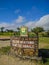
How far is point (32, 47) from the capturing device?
464 inches

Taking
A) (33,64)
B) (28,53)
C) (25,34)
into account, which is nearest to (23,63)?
(33,64)

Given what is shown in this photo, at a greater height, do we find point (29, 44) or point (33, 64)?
point (29, 44)

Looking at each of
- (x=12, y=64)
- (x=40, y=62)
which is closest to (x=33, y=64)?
(x=40, y=62)

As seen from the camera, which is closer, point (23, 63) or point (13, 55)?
point (23, 63)

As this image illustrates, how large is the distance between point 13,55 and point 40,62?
8.35 feet

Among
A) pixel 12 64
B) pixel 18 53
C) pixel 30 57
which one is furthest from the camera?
pixel 18 53

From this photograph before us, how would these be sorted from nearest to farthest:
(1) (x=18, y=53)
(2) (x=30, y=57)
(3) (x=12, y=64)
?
1. (3) (x=12, y=64)
2. (2) (x=30, y=57)
3. (1) (x=18, y=53)

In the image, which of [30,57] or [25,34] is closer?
[30,57]

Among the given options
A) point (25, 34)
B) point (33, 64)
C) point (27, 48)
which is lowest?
point (33, 64)

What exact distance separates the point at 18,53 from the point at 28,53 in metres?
0.85

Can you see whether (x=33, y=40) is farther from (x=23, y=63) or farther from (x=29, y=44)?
(x=23, y=63)

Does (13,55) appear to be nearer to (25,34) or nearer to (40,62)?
(25,34)

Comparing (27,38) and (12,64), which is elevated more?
(27,38)

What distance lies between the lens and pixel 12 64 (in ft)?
33.6
